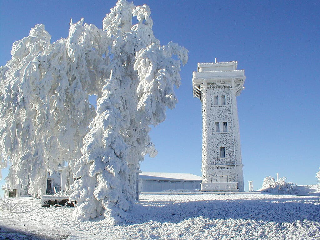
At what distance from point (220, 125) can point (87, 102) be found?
18.0 meters

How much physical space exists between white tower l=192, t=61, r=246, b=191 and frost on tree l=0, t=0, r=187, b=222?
1520 cm

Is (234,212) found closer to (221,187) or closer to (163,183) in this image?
(221,187)

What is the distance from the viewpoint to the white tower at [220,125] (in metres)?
33.0

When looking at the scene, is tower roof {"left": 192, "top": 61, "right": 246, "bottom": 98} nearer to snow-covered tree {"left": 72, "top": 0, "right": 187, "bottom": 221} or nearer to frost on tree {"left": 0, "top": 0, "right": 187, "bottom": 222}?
snow-covered tree {"left": 72, "top": 0, "right": 187, "bottom": 221}

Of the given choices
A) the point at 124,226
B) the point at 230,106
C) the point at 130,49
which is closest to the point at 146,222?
the point at 124,226

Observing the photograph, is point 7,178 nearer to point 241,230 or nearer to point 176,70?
point 176,70

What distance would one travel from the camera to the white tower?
3303 cm

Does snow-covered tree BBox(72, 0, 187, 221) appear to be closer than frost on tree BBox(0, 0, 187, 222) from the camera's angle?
Yes

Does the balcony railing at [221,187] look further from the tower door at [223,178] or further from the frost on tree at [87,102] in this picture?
the frost on tree at [87,102]

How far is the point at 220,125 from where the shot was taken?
34500 millimetres

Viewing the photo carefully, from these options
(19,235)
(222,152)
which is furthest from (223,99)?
(19,235)

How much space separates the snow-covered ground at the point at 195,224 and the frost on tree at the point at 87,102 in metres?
1.49

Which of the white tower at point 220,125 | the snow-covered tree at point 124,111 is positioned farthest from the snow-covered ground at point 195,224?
the white tower at point 220,125

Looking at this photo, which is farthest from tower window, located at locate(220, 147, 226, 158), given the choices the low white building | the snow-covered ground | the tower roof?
the snow-covered ground
